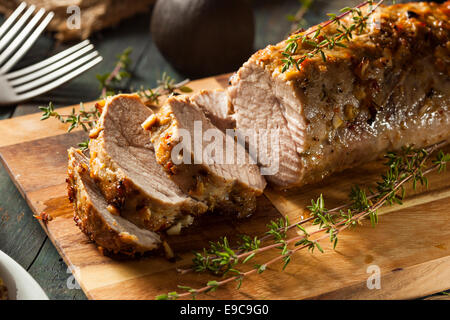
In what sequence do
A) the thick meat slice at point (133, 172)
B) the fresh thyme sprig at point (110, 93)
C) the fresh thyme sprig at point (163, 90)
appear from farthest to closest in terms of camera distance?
the fresh thyme sprig at point (163, 90), the fresh thyme sprig at point (110, 93), the thick meat slice at point (133, 172)

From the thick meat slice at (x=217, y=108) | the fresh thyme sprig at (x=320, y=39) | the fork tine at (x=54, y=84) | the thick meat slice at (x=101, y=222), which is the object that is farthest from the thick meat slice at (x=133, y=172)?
the fork tine at (x=54, y=84)

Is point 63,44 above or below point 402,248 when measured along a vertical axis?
above

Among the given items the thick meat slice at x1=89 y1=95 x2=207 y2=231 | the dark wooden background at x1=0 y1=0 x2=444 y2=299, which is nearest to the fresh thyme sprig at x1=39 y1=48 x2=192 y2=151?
the dark wooden background at x1=0 y1=0 x2=444 y2=299

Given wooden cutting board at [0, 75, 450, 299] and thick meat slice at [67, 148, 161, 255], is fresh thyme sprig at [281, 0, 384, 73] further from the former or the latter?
thick meat slice at [67, 148, 161, 255]

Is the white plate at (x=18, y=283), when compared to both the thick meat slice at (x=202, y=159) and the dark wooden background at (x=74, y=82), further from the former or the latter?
the thick meat slice at (x=202, y=159)

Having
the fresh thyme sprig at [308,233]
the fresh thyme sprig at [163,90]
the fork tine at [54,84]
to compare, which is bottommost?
the fresh thyme sprig at [308,233]
